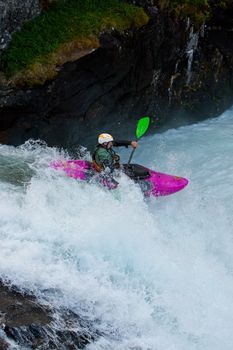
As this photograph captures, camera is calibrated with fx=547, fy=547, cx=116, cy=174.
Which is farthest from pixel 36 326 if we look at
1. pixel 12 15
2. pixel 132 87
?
pixel 132 87

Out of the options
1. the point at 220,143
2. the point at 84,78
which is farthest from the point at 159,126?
the point at 84,78

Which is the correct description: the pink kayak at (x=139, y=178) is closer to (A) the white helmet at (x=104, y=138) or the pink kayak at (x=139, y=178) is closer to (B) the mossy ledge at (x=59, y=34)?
(A) the white helmet at (x=104, y=138)

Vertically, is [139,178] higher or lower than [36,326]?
higher

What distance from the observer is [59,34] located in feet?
29.7

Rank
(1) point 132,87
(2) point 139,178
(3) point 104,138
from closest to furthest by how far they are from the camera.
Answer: (3) point 104,138
(2) point 139,178
(1) point 132,87

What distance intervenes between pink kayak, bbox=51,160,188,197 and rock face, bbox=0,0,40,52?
2208mm

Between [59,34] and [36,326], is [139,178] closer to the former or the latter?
[59,34]

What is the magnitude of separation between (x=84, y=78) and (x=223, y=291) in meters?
4.27

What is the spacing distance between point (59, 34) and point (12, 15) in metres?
0.82

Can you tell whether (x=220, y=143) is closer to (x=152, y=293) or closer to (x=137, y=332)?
(x=152, y=293)

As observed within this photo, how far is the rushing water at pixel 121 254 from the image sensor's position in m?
5.61

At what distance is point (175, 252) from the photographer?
7.09m

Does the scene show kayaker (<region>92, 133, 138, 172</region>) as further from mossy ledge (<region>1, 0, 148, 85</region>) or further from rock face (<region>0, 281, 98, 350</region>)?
rock face (<region>0, 281, 98, 350</region>)

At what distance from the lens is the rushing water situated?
5.61 m
